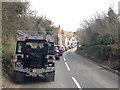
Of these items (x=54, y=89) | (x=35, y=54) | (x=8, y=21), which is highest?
(x=8, y=21)

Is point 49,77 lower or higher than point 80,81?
higher

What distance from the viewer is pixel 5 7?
19203 mm

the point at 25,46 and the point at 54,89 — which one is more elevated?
the point at 25,46

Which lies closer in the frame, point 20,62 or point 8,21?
point 20,62

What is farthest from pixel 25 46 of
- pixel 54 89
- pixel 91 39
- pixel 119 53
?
pixel 91 39

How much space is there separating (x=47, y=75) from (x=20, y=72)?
5.26ft

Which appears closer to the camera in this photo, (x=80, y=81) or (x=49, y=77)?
(x=49, y=77)

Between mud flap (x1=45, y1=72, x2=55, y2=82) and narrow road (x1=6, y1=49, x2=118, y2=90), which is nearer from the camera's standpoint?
narrow road (x1=6, y1=49, x2=118, y2=90)

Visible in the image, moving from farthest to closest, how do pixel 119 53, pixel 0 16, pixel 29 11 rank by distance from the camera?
pixel 29 11
pixel 119 53
pixel 0 16

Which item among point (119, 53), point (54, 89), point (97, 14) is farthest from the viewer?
point (97, 14)

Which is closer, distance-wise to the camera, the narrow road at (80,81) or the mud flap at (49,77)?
the narrow road at (80,81)

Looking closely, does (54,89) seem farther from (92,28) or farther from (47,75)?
(92,28)

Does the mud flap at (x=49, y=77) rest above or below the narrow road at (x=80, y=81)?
above

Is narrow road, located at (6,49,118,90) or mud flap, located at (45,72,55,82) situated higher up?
mud flap, located at (45,72,55,82)
